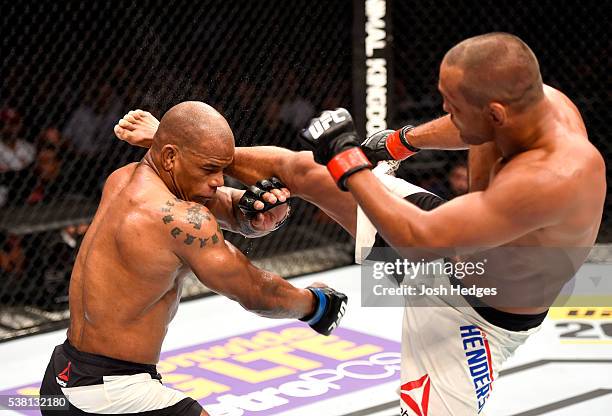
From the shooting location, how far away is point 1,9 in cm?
451

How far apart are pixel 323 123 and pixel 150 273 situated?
56cm

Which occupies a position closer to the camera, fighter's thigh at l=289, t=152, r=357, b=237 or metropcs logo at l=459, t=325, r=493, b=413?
metropcs logo at l=459, t=325, r=493, b=413

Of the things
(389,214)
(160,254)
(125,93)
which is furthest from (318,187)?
(125,93)

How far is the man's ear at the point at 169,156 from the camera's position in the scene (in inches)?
90.7

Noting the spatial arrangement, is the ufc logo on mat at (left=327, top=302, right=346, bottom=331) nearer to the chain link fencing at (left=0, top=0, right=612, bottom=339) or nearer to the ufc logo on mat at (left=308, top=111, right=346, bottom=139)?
the ufc logo on mat at (left=308, top=111, right=346, bottom=139)

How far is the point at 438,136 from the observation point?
289 centimetres

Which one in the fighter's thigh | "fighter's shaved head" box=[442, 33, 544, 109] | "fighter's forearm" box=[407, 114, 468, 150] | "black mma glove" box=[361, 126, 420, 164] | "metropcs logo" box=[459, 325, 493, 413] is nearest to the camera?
"fighter's shaved head" box=[442, 33, 544, 109]

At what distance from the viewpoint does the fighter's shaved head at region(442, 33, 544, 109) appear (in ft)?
6.98

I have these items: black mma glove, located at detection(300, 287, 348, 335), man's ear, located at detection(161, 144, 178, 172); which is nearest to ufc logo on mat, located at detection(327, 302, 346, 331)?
black mma glove, located at detection(300, 287, 348, 335)

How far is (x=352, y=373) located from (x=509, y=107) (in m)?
1.86

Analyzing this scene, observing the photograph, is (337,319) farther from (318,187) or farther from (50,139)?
(50,139)

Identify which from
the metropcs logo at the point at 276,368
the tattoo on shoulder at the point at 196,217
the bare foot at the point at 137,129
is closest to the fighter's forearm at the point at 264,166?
the bare foot at the point at 137,129

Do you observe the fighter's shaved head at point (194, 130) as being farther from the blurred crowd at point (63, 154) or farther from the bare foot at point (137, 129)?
the blurred crowd at point (63, 154)

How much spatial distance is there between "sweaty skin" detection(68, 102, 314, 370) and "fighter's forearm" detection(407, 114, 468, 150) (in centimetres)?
77
